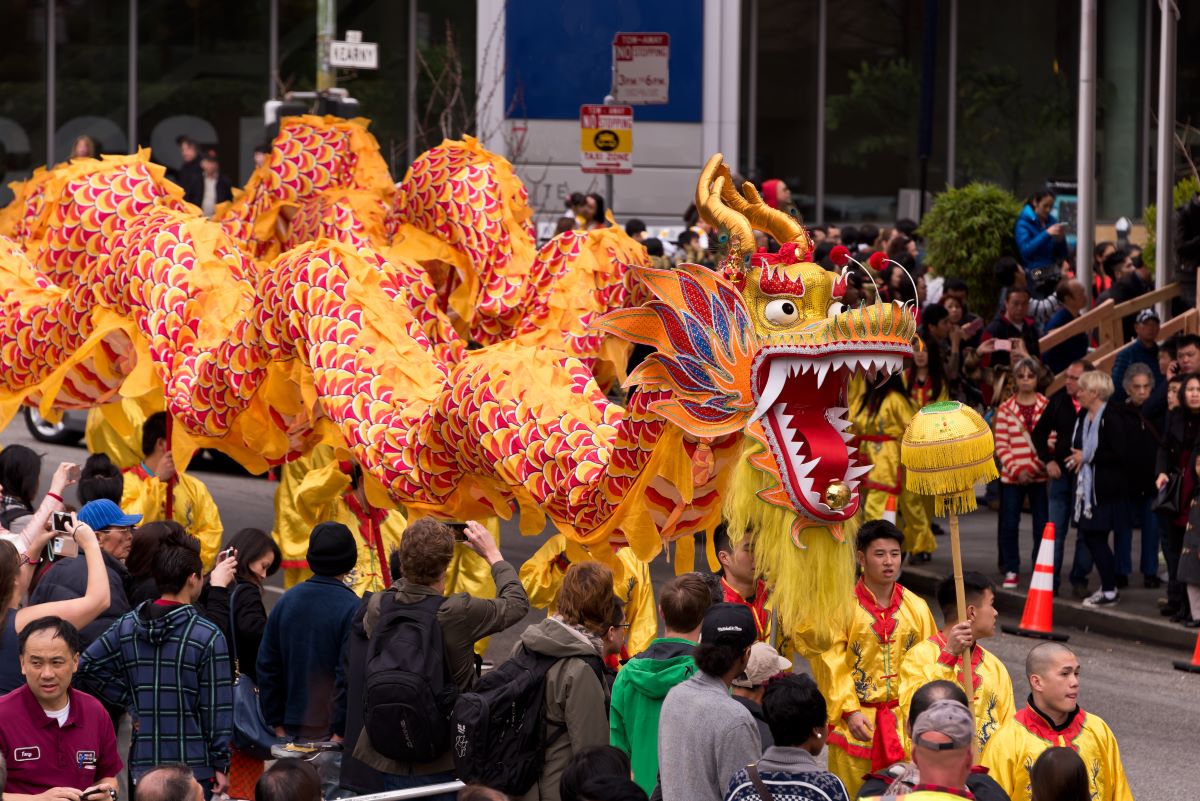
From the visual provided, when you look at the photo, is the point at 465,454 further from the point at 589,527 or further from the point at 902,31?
the point at 902,31

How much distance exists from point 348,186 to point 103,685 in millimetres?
5450

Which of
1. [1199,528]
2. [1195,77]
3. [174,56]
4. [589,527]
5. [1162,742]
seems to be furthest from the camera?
[1195,77]

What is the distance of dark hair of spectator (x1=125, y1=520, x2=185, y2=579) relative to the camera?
7184mm

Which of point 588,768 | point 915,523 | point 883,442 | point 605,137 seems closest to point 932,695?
point 588,768

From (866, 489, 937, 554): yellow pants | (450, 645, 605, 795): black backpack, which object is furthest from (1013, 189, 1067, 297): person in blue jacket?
(450, 645, 605, 795): black backpack

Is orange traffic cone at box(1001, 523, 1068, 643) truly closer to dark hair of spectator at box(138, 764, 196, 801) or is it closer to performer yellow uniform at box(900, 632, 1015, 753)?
performer yellow uniform at box(900, 632, 1015, 753)

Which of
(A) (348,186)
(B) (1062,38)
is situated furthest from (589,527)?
(B) (1062,38)

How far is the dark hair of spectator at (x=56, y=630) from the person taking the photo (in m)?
6.03

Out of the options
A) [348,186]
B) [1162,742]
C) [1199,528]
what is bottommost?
[1162,742]

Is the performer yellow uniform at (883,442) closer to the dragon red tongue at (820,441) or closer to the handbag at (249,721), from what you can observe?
the dragon red tongue at (820,441)

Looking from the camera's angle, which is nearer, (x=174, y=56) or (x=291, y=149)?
(x=291, y=149)

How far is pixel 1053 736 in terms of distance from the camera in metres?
6.29

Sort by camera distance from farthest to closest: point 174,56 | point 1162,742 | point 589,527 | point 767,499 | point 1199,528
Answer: point 174,56 → point 1199,528 → point 1162,742 → point 589,527 → point 767,499

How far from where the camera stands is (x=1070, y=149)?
26734mm
